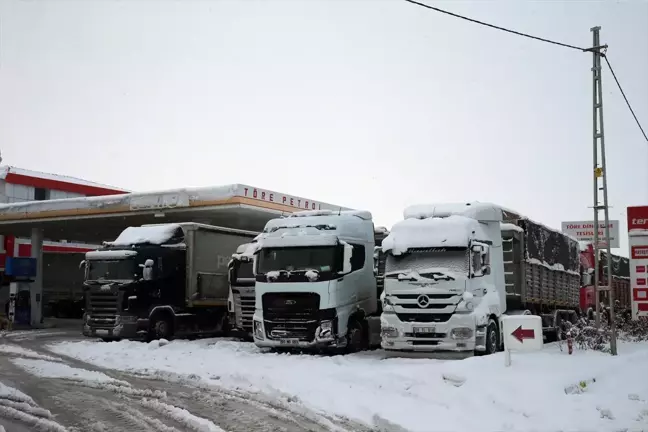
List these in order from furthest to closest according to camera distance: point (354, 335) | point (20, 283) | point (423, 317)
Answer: point (20, 283), point (354, 335), point (423, 317)

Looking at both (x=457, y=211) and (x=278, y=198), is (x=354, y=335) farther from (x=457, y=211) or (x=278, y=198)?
(x=278, y=198)

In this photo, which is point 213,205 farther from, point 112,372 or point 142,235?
point 112,372

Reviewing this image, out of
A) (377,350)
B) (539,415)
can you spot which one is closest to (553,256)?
(377,350)

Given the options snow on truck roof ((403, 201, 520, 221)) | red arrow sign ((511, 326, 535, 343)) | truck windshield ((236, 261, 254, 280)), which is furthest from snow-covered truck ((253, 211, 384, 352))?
red arrow sign ((511, 326, 535, 343))

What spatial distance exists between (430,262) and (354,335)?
3048 mm

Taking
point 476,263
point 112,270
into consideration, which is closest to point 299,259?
point 476,263

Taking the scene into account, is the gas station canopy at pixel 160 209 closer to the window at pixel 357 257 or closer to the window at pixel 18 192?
the window at pixel 357 257

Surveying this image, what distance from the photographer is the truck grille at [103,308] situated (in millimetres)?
18938

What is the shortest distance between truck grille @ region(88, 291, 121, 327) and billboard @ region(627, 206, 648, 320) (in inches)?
555

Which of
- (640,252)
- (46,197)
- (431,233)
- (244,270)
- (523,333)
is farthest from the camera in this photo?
(46,197)

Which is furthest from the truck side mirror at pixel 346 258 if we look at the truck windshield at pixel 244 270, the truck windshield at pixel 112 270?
the truck windshield at pixel 112 270

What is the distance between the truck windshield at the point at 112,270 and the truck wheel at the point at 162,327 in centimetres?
149

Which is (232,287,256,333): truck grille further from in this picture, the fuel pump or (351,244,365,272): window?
the fuel pump

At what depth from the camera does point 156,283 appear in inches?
768
